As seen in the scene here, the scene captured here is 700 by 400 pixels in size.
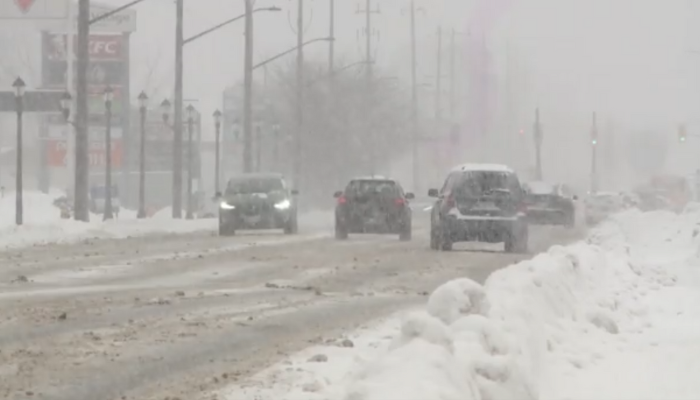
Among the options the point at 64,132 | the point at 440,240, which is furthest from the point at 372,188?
the point at 64,132

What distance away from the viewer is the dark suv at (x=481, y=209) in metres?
31.8

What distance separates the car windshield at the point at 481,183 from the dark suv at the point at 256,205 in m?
10.0

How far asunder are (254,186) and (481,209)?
1101 cm

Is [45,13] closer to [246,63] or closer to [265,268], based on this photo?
[246,63]

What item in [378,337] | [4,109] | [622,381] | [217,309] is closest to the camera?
[622,381]

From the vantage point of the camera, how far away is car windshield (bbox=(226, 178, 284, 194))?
41.4 meters

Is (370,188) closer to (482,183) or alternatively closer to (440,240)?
(440,240)

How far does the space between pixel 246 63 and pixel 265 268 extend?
3889 cm

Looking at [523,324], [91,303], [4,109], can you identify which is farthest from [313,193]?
[523,324]

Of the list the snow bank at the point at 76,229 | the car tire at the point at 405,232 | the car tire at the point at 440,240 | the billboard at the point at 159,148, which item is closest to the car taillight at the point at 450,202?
the car tire at the point at 440,240

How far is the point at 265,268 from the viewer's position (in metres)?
24.9

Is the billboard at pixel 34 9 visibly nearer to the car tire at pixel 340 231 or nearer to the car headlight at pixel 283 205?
the car headlight at pixel 283 205

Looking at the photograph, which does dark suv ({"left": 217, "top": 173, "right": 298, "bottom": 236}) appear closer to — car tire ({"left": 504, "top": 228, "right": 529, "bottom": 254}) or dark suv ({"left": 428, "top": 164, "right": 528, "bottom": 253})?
dark suv ({"left": 428, "top": 164, "right": 528, "bottom": 253})

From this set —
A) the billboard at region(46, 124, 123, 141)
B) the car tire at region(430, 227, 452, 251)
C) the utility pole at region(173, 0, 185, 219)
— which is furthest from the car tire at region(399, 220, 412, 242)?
the billboard at region(46, 124, 123, 141)
